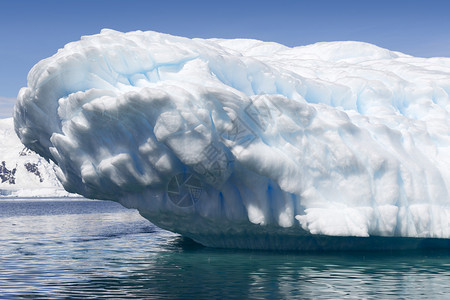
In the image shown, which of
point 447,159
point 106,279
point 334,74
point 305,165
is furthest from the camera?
point 334,74

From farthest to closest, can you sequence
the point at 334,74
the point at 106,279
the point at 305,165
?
the point at 334,74 < the point at 305,165 < the point at 106,279

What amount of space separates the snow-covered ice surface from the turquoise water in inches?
43.5

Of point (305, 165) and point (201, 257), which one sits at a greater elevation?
point (305, 165)

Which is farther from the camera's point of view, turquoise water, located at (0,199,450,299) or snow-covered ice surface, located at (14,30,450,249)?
snow-covered ice surface, located at (14,30,450,249)

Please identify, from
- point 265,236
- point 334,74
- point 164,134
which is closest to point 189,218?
point 265,236

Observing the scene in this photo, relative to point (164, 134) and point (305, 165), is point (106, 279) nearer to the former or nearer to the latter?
point (164, 134)

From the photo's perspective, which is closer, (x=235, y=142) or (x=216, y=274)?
(x=216, y=274)

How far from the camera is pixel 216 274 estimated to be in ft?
54.2

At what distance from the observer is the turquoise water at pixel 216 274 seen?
46.0 feet

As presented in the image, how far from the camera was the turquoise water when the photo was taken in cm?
1403

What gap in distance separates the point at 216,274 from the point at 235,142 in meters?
3.72

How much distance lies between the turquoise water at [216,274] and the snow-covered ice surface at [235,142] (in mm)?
1105

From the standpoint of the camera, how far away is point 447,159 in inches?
770

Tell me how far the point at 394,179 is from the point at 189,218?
6922mm
